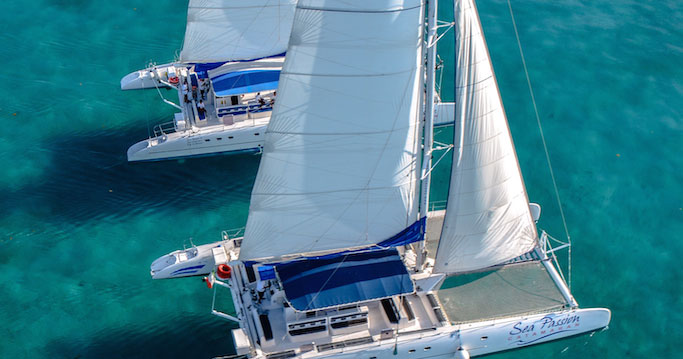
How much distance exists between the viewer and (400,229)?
22984mm

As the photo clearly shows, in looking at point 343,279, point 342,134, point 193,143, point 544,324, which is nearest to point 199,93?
point 193,143

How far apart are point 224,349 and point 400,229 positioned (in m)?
7.30

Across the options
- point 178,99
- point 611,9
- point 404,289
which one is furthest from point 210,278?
point 611,9

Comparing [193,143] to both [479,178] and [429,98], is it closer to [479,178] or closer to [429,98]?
[429,98]

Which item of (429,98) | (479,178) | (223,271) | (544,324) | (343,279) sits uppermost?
(429,98)

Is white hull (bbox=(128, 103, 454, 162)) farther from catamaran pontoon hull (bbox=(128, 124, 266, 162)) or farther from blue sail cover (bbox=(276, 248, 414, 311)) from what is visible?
blue sail cover (bbox=(276, 248, 414, 311))

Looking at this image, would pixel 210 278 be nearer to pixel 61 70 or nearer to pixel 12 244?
pixel 12 244

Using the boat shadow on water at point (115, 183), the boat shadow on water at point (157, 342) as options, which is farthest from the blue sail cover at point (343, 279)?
the boat shadow on water at point (115, 183)

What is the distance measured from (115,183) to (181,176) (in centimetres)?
270

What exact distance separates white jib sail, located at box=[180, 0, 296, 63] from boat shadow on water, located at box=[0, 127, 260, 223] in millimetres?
4532

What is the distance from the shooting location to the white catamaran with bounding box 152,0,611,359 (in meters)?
19.5

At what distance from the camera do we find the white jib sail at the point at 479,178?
66.9ft

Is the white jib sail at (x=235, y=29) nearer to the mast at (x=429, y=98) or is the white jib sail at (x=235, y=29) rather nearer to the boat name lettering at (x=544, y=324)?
the mast at (x=429, y=98)

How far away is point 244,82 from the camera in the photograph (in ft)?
105
